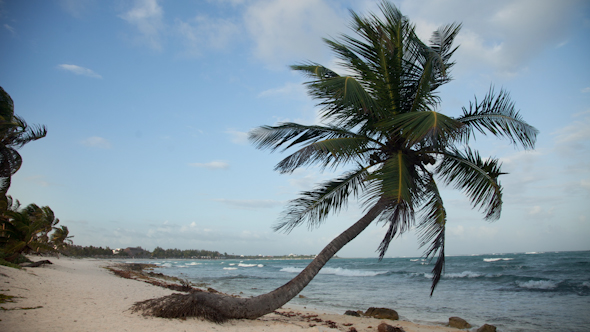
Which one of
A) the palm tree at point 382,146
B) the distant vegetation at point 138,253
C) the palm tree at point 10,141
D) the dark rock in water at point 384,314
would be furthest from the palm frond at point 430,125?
the distant vegetation at point 138,253

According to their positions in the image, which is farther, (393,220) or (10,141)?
(10,141)

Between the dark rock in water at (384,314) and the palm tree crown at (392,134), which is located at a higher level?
the palm tree crown at (392,134)

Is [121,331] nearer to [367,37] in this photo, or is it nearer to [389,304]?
[367,37]

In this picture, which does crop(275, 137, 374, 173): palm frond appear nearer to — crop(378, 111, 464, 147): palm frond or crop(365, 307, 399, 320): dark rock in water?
crop(378, 111, 464, 147): palm frond

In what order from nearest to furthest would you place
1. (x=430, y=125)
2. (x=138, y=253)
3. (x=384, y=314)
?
(x=430, y=125) < (x=384, y=314) < (x=138, y=253)

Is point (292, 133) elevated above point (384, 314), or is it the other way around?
point (292, 133)

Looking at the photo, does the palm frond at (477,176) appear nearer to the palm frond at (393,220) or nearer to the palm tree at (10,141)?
the palm frond at (393,220)

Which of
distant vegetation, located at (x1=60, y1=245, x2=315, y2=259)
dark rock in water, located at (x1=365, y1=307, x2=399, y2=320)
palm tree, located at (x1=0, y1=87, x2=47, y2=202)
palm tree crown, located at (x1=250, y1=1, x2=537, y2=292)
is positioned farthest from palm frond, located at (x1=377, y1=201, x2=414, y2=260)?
distant vegetation, located at (x1=60, y1=245, x2=315, y2=259)

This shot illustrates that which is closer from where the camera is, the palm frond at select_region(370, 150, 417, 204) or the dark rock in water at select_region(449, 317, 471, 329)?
the palm frond at select_region(370, 150, 417, 204)

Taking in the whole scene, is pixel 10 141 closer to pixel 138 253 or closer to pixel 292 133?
pixel 292 133

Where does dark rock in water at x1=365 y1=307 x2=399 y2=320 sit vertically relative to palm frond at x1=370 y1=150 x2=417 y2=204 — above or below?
below

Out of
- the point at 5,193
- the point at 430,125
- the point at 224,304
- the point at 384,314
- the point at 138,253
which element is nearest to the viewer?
the point at 430,125

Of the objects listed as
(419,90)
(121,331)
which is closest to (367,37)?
(419,90)

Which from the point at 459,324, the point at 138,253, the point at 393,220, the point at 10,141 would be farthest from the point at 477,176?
the point at 138,253
